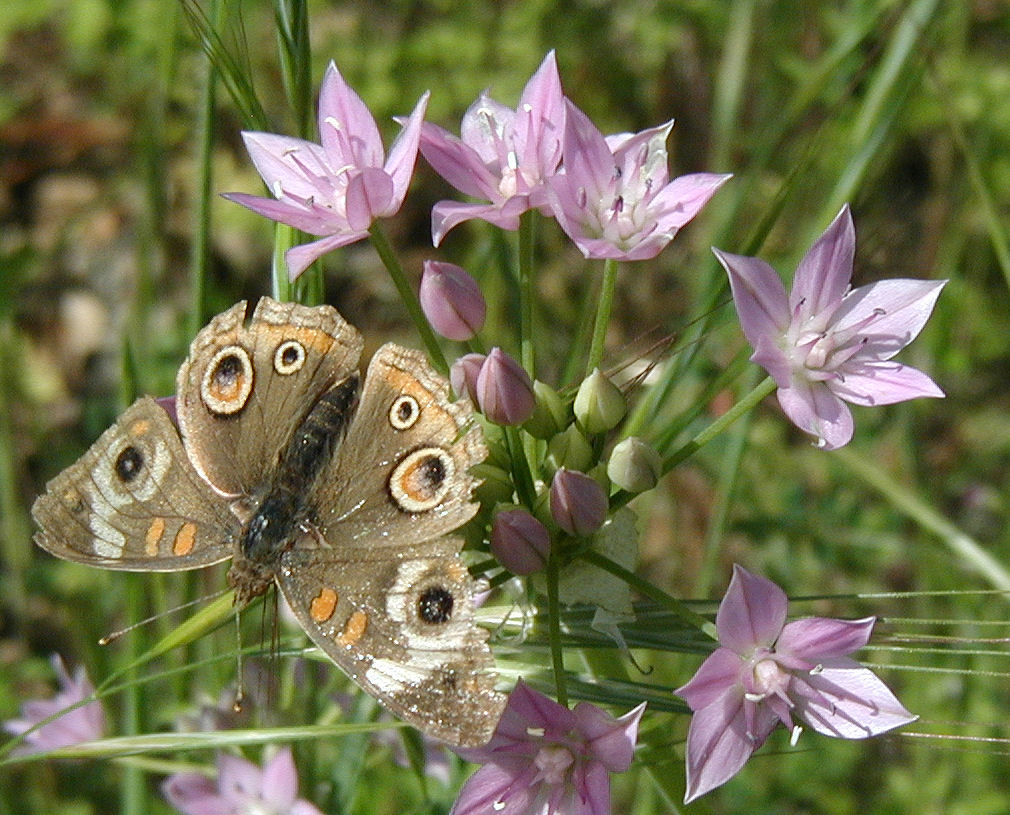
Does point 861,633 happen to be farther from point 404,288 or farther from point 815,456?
point 815,456

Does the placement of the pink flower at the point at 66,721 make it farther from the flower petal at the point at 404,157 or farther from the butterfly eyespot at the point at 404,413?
the flower petal at the point at 404,157

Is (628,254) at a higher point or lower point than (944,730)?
higher

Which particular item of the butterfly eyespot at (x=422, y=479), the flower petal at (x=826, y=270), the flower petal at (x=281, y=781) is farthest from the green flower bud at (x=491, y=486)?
the flower petal at (x=281, y=781)

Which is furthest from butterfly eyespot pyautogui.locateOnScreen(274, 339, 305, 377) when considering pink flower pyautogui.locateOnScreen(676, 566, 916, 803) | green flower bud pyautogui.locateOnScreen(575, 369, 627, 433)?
pink flower pyautogui.locateOnScreen(676, 566, 916, 803)

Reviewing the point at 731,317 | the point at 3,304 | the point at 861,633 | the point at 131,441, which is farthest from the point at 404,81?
the point at 861,633

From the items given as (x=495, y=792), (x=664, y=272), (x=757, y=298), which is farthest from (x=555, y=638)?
(x=664, y=272)

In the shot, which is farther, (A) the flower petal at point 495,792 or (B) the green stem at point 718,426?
(B) the green stem at point 718,426
